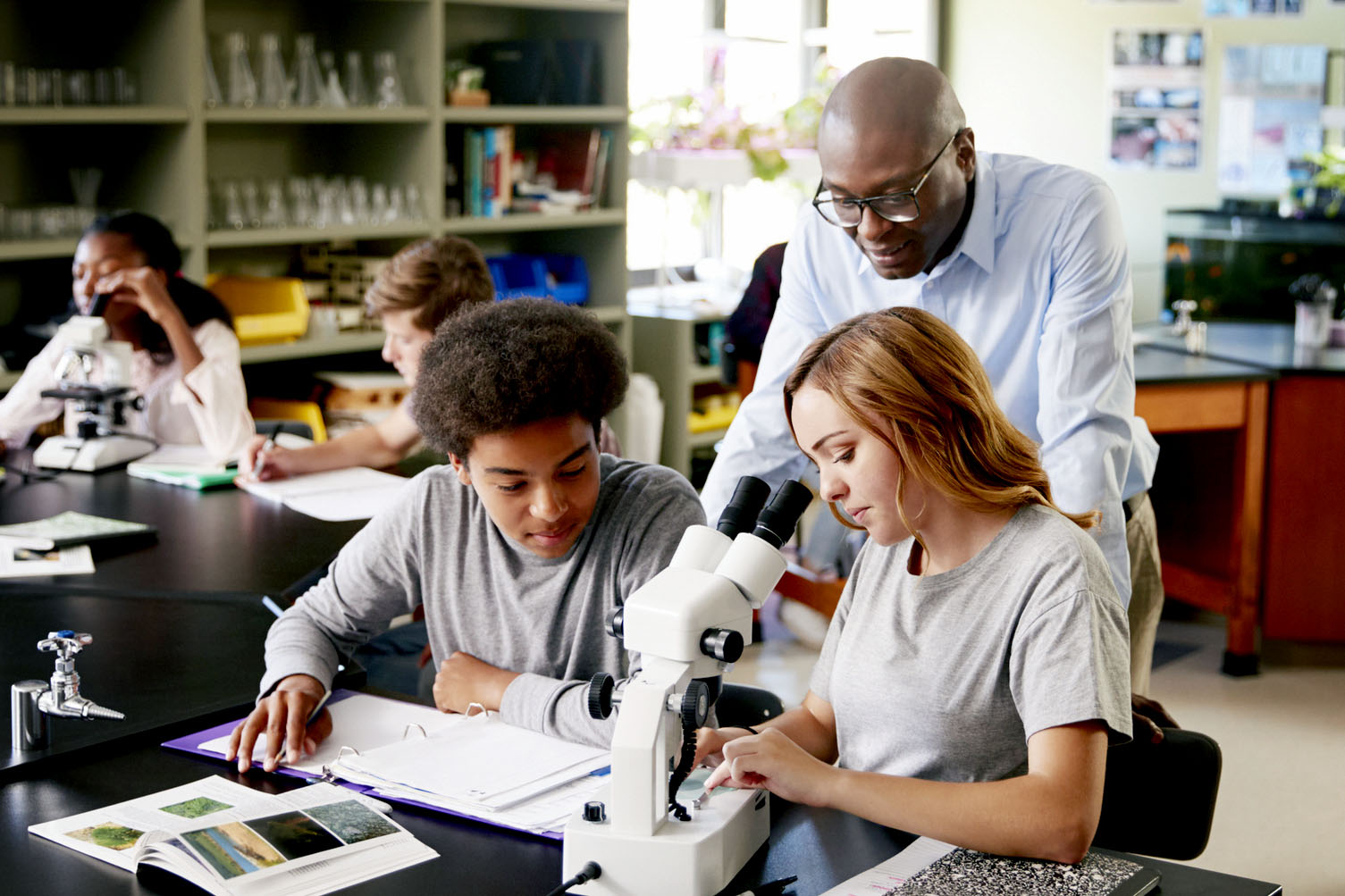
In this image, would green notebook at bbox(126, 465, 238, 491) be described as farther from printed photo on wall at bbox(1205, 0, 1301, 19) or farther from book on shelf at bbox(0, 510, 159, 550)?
printed photo on wall at bbox(1205, 0, 1301, 19)

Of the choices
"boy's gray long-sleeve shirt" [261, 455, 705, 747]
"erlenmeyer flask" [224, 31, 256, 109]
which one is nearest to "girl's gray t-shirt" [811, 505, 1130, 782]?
"boy's gray long-sleeve shirt" [261, 455, 705, 747]

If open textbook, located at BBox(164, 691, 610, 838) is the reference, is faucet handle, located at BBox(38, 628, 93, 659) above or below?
above

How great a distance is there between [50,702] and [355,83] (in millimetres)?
3074

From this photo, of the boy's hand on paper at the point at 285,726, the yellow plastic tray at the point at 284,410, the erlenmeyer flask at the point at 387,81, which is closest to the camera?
the boy's hand on paper at the point at 285,726

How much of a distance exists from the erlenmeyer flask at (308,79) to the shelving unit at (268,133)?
0.25 ft

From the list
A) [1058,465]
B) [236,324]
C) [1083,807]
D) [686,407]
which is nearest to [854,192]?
[1058,465]

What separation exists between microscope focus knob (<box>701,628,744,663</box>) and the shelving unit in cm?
282

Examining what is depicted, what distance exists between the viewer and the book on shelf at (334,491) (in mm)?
2632

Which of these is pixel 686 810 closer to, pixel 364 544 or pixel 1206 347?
pixel 364 544

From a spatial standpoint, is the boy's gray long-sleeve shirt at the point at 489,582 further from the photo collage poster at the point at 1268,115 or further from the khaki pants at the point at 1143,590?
the photo collage poster at the point at 1268,115

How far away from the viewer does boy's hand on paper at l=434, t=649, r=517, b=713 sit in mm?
1648

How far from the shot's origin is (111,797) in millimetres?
1420

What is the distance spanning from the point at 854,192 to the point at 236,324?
2395 millimetres

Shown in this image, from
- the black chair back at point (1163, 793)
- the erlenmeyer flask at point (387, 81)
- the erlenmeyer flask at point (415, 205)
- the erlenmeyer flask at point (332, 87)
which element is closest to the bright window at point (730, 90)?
the erlenmeyer flask at point (415, 205)
